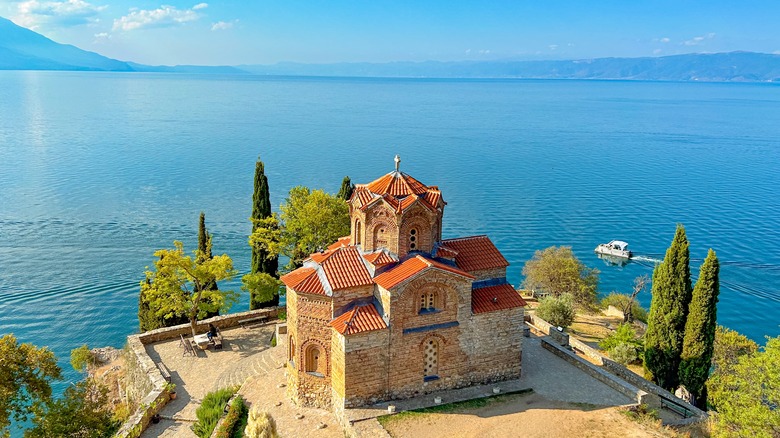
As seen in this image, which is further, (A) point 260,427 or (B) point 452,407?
(B) point 452,407

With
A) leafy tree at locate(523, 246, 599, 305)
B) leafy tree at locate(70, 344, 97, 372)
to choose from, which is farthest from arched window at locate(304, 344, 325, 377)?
leafy tree at locate(523, 246, 599, 305)

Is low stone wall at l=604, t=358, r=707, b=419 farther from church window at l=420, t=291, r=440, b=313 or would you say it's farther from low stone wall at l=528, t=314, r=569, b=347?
church window at l=420, t=291, r=440, b=313

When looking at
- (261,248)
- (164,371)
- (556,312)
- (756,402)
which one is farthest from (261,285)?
(756,402)

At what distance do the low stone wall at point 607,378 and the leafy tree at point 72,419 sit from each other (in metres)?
21.4

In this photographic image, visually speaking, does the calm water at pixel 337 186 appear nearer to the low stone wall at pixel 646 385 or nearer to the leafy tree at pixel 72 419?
the leafy tree at pixel 72 419

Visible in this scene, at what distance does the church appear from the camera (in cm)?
2334

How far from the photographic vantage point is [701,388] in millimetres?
28922

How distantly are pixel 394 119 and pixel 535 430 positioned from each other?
5849 inches

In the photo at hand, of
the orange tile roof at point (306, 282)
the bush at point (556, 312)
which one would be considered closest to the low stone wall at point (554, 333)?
the bush at point (556, 312)

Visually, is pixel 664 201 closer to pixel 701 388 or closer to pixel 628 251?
pixel 628 251

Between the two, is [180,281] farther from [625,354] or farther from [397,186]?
[625,354]

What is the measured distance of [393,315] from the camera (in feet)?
76.6

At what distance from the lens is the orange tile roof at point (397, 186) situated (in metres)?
24.9

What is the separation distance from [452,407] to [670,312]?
1318cm
